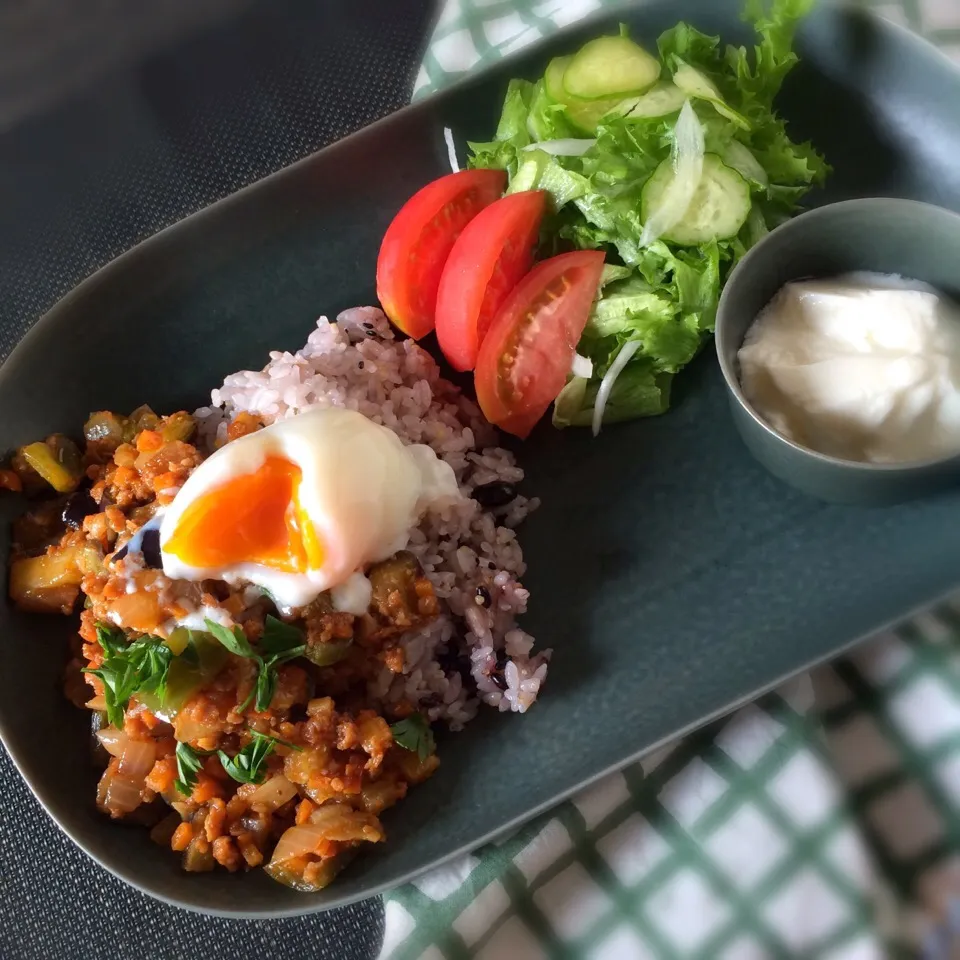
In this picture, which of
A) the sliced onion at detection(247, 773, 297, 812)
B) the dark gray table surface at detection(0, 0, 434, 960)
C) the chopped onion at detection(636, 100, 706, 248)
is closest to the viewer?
the sliced onion at detection(247, 773, 297, 812)

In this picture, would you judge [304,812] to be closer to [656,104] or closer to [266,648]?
[266,648]

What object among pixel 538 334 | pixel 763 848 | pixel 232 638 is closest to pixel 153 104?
pixel 538 334

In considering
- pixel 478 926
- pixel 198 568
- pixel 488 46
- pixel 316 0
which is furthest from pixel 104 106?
pixel 478 926

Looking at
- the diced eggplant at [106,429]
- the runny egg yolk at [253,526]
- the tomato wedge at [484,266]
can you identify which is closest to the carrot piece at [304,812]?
the runny egg yolk at [253,526]

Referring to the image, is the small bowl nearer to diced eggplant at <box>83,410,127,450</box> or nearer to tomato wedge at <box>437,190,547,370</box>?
tomato wedge at <box>437,190,547,370</box>

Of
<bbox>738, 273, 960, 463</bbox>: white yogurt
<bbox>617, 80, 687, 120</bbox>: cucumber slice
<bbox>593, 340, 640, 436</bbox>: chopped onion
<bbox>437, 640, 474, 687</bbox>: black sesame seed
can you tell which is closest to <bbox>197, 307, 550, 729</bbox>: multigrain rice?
<bbox>437, 640, 474, 687</bbox>: black sesame seed

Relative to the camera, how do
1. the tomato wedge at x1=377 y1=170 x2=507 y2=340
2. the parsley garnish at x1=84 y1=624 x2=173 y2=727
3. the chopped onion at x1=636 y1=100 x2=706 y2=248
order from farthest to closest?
the tomato wedge at x1=377 y1=170 x2=507 y2=340, the chopped onion at x1=636 y1=100 x2=706 y2=248, the parsley garnish at x1=84 y1=624 x2=173 y2=727
